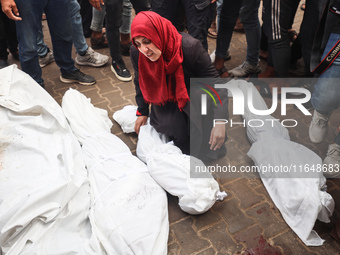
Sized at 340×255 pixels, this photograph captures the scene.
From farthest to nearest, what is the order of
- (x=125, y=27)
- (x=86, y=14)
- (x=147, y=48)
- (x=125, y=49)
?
(x=86, y=14)
(x=125, y=49)
(x=125, y=27)
(x=147, y=48)

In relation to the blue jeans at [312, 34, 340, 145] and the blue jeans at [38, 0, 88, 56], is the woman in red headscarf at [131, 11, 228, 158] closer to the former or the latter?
the blue jeans at [312, 34, 340, 145]

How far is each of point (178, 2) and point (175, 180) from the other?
65.7 inches

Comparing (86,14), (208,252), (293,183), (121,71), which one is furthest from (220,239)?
(86,14)

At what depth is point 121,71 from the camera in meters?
3.91

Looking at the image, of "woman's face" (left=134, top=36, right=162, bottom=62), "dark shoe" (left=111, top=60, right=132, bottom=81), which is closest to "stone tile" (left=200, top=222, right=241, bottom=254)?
"woman's face" (left=134, top=36, right=162, bottom=62)

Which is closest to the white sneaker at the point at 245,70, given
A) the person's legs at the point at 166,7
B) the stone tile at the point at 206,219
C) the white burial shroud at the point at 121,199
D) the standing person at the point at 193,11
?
the standing person at the point at 193,11

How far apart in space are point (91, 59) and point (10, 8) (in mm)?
1343

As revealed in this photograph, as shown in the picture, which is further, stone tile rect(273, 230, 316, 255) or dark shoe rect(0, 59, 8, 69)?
dark shoe rect(0, 59, 8, 69)

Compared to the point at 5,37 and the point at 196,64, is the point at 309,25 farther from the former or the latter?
the point at 5,37

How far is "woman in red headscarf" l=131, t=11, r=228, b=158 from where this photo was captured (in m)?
2.26

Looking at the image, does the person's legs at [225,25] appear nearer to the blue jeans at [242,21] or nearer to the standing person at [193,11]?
the blue jeans at [242,21]

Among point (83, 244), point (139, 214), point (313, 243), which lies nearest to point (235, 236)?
point (313, 243)

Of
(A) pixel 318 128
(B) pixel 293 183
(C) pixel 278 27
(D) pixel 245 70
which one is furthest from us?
(D) pixel 245 70

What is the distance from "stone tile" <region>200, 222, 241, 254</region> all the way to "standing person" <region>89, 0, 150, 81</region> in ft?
6.87
